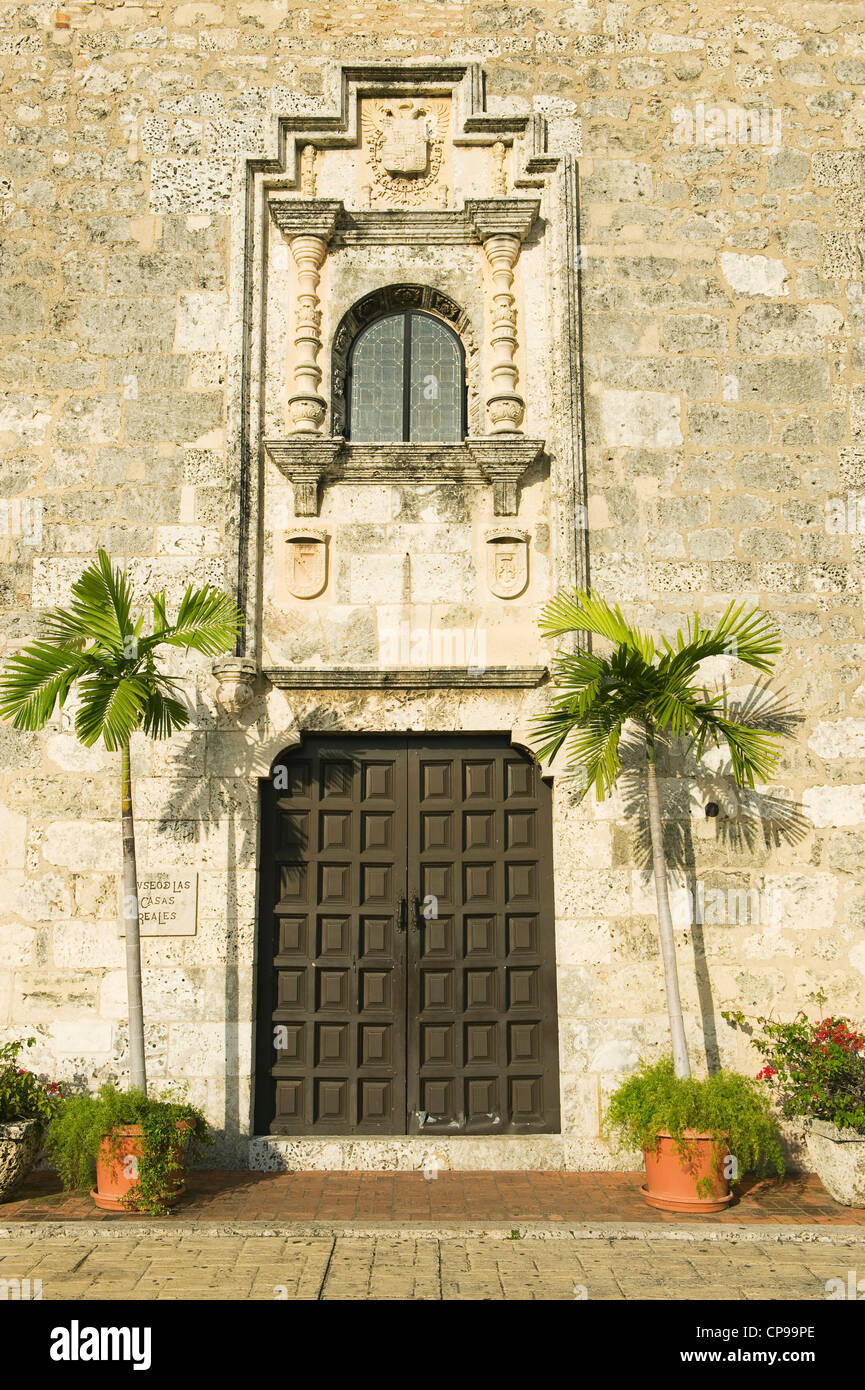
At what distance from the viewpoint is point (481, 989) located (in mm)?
7262

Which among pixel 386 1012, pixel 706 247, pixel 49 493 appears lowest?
pixel 386 1012

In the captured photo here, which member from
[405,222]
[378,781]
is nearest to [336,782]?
[378,781]

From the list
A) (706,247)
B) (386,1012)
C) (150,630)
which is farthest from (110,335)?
(386,1012)

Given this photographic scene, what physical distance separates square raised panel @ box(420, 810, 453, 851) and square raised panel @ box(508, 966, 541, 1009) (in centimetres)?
92

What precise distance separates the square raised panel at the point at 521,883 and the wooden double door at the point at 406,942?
1 cm

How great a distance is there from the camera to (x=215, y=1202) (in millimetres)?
6137

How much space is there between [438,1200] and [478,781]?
8.41 ft

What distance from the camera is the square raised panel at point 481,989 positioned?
7.24 metres

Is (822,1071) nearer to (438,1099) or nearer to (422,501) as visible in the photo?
(438,1099)

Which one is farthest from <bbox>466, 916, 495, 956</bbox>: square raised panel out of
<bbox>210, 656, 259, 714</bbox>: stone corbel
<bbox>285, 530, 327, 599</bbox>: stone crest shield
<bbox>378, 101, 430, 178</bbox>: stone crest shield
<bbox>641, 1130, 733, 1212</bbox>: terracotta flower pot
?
<bbox>378, 101, 430, 178</bbox>: stone crest shield

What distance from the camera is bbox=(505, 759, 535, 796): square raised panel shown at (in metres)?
7.50

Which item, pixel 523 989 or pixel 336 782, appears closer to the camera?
pixel 523 989

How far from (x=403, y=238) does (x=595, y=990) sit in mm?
5294

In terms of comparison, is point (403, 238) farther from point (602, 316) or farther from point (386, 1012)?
point (386, 1012)
